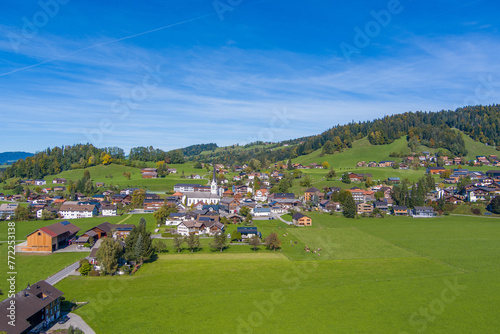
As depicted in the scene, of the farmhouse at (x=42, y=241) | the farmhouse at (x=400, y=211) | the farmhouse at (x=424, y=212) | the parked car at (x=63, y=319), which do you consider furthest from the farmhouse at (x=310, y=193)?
the parked car at (x=63, y=319)

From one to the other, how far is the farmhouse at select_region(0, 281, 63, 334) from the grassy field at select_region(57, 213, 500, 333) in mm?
2135

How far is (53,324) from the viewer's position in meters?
19.3

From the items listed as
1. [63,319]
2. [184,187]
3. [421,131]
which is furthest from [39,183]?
[421,131]

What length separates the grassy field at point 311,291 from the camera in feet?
63.1

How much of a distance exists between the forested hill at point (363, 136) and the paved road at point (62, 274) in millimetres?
80453

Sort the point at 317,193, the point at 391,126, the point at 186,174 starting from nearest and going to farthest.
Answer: the point at 317,193 → the point at 186,174 → the point at 391,126

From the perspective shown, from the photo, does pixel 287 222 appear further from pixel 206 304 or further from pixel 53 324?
pixel 53 324

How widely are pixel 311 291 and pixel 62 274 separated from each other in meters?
21.8

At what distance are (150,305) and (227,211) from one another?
3983 cm

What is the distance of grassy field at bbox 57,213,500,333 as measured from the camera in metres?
19.2

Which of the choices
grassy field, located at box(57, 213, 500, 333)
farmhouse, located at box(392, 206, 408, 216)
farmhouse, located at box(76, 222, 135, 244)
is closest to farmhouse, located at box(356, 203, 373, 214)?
farmhouse, located at box(392, 206, 408, 216)

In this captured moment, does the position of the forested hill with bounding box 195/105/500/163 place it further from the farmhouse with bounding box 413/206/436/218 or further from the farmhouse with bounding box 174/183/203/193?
the farmhouse with bounding box 413/206/436/218

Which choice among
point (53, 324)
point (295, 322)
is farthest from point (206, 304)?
point (53, 324)

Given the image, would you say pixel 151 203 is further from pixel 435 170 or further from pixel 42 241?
pixel 435 170
